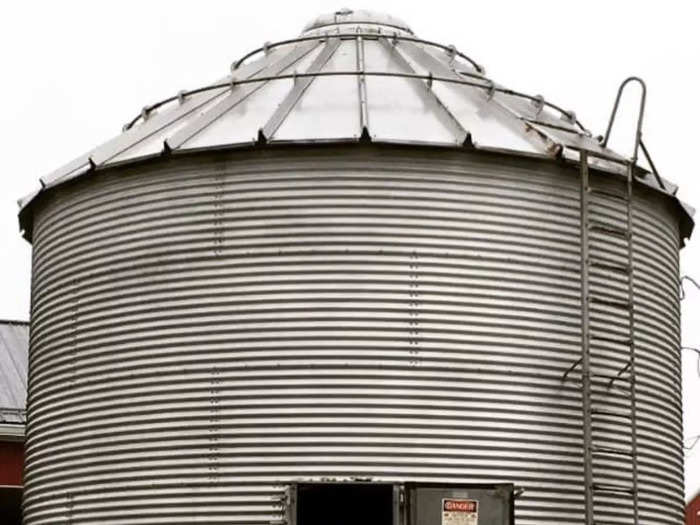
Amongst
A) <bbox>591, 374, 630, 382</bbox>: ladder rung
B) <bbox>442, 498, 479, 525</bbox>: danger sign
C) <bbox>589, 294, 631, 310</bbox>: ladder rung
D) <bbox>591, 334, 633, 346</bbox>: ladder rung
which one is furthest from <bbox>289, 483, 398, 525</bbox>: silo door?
<bbox>589, 294, 631, 310</bbox>: ladder rung

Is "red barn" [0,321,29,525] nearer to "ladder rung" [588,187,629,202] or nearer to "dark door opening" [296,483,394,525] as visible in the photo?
"dark door opening" [296,483,394,525]

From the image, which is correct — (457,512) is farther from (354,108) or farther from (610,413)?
(354,108)

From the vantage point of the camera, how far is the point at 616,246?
21.7 meters

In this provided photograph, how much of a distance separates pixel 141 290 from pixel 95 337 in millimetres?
996

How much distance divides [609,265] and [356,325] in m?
3.84

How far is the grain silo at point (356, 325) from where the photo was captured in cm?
1964

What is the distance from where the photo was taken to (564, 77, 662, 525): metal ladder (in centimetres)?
2041

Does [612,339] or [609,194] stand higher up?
[609,194]

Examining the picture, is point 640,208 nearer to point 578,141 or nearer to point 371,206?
point 578,141

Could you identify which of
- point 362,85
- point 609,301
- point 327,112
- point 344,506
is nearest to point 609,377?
point 609,301

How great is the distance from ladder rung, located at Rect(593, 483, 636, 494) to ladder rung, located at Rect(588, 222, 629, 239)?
3.45 meters

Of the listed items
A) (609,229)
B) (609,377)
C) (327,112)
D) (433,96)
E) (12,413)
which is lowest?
(609,377)

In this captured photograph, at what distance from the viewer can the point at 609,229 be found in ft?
70.4

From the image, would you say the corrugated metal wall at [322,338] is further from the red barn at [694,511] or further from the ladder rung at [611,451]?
the red barn at [694,511]
